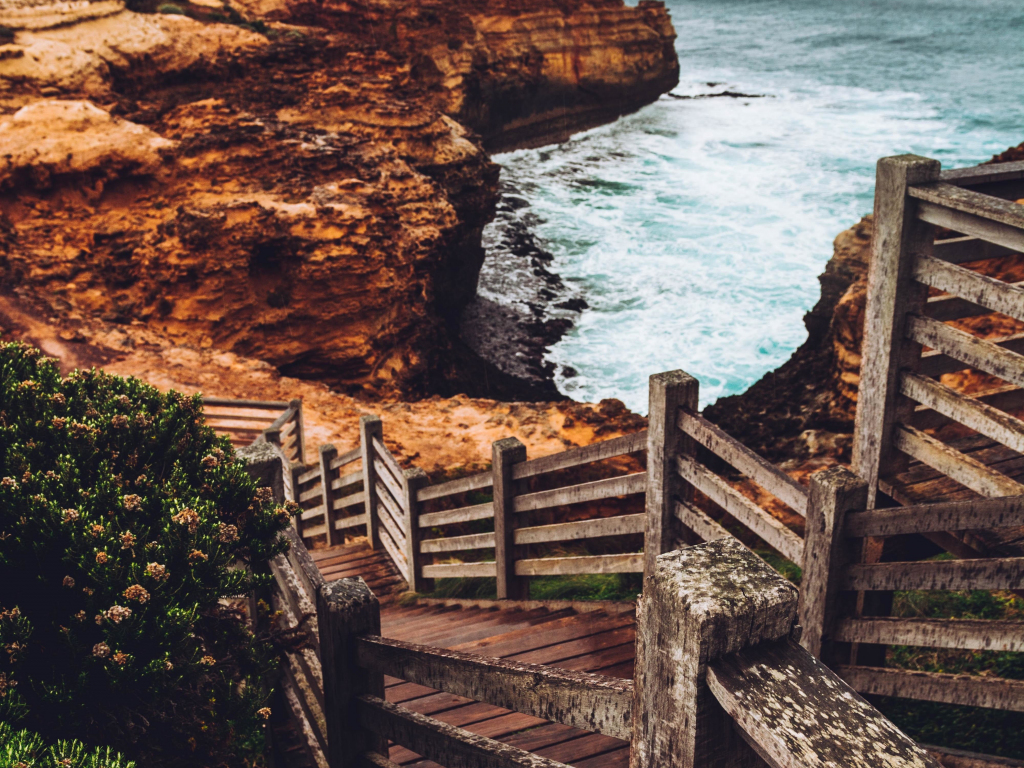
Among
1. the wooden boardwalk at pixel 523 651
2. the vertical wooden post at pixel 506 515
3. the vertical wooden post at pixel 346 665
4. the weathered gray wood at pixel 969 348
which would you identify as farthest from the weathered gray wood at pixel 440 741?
the weathered gray wood at pixel 969 348

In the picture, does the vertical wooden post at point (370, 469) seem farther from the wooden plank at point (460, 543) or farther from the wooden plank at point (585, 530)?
the wooden plank at point (585, 530)

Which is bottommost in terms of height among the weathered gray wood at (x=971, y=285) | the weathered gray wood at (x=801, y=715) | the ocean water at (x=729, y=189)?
the ocean water at (x=729, y=189)

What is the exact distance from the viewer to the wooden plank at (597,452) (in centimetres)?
427

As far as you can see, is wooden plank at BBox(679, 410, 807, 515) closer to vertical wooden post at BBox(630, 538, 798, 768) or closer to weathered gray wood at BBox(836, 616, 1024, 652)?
weathered gray wood at BBox(836, 616, 1024, 652)

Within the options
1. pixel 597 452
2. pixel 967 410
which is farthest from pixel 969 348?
pixel 597 452

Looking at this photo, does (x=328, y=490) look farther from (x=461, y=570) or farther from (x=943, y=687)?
(x=943, y=687)

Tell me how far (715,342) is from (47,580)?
2246cm

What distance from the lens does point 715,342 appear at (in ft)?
79.0

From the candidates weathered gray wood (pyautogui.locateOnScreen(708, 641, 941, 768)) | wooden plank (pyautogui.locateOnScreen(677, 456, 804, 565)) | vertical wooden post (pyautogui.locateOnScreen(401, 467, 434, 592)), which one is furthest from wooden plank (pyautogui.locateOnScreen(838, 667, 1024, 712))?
vertical wooden post (pyautogui.locateOnScreen(401, 467, 434, 592))

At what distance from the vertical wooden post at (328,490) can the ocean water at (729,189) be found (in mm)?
12544

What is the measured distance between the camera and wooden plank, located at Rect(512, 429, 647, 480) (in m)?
4.27

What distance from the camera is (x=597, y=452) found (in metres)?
4.40

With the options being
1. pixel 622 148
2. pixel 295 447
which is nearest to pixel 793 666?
pixel 295 447

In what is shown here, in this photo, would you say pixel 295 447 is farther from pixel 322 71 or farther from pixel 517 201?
pixel 517 201
